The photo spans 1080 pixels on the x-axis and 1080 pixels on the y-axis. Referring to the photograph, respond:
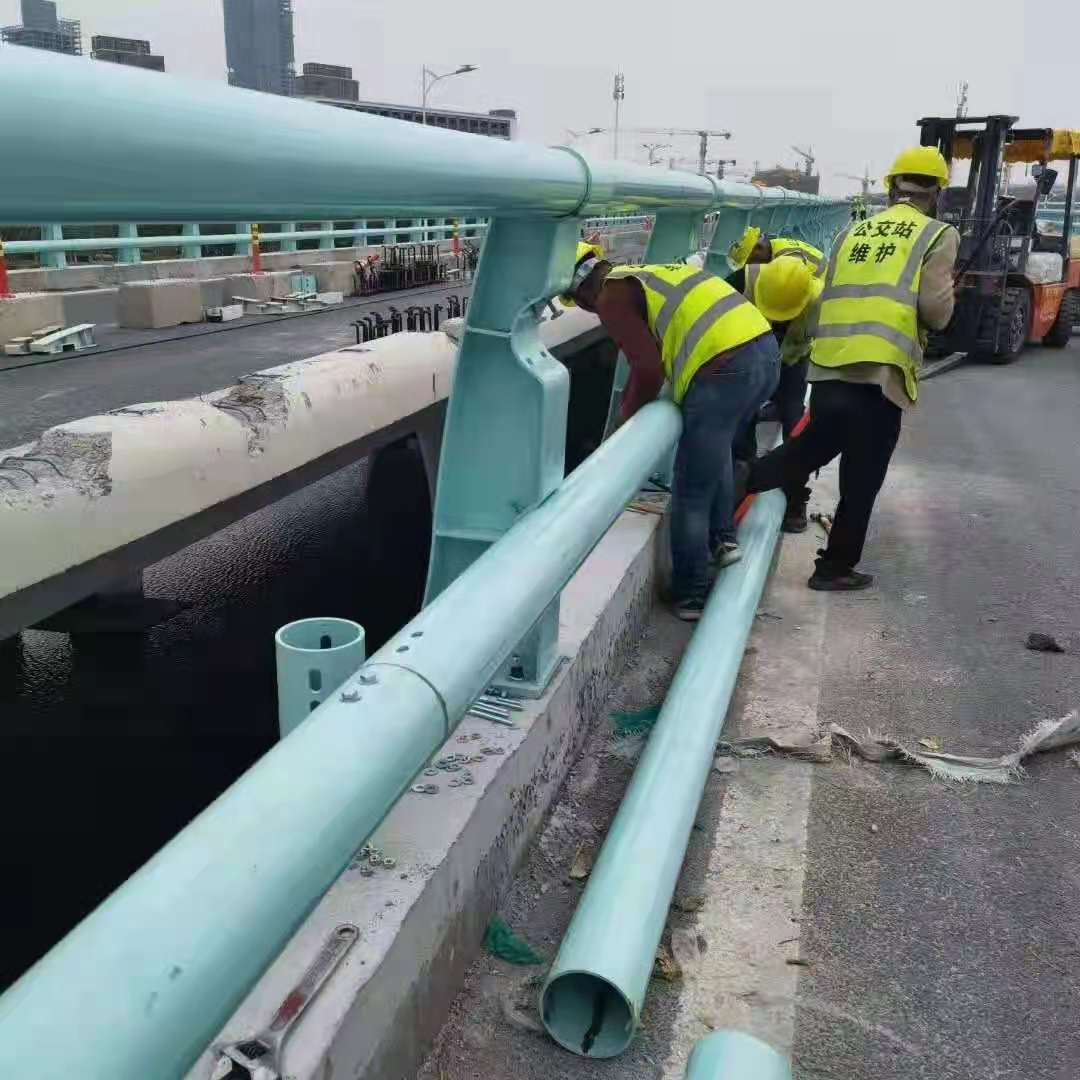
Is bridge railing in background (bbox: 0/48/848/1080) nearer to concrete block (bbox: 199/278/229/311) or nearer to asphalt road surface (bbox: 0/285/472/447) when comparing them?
asphalt road surface (bbox: 0/285/472/447)

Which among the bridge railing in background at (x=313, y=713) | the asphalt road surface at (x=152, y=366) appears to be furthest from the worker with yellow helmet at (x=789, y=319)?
the bridge railing in background at (x=313, y=713)

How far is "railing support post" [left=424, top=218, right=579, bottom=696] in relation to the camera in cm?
258

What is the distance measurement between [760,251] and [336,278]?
6607 millimetres

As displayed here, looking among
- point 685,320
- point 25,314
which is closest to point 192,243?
point 25,314

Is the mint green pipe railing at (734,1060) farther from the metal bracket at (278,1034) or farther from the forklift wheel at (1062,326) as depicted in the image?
the forklift wheel at (1062,326)

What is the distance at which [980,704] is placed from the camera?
383 cm

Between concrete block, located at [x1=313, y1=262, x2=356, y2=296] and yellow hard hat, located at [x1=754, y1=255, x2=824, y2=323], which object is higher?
yellow hard hat, located at [x1=754, y1=255, x2=824, y2=323]

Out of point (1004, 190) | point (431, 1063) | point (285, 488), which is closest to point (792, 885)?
point (431, 1063)

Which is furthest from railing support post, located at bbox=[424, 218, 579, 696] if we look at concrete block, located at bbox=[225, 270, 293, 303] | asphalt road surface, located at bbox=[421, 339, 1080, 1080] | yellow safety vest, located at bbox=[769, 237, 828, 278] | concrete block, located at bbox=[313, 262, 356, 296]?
concrete block, located at bbox=[313, 262, 356, 296]

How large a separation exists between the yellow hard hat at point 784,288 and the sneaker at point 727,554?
5.05ft

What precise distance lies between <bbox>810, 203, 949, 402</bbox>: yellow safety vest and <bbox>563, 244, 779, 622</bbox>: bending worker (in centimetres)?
49

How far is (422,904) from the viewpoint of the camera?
2.02m

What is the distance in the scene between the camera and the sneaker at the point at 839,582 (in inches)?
195

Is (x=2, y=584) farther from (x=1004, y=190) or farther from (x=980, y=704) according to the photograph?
(x=1004, y=190)
